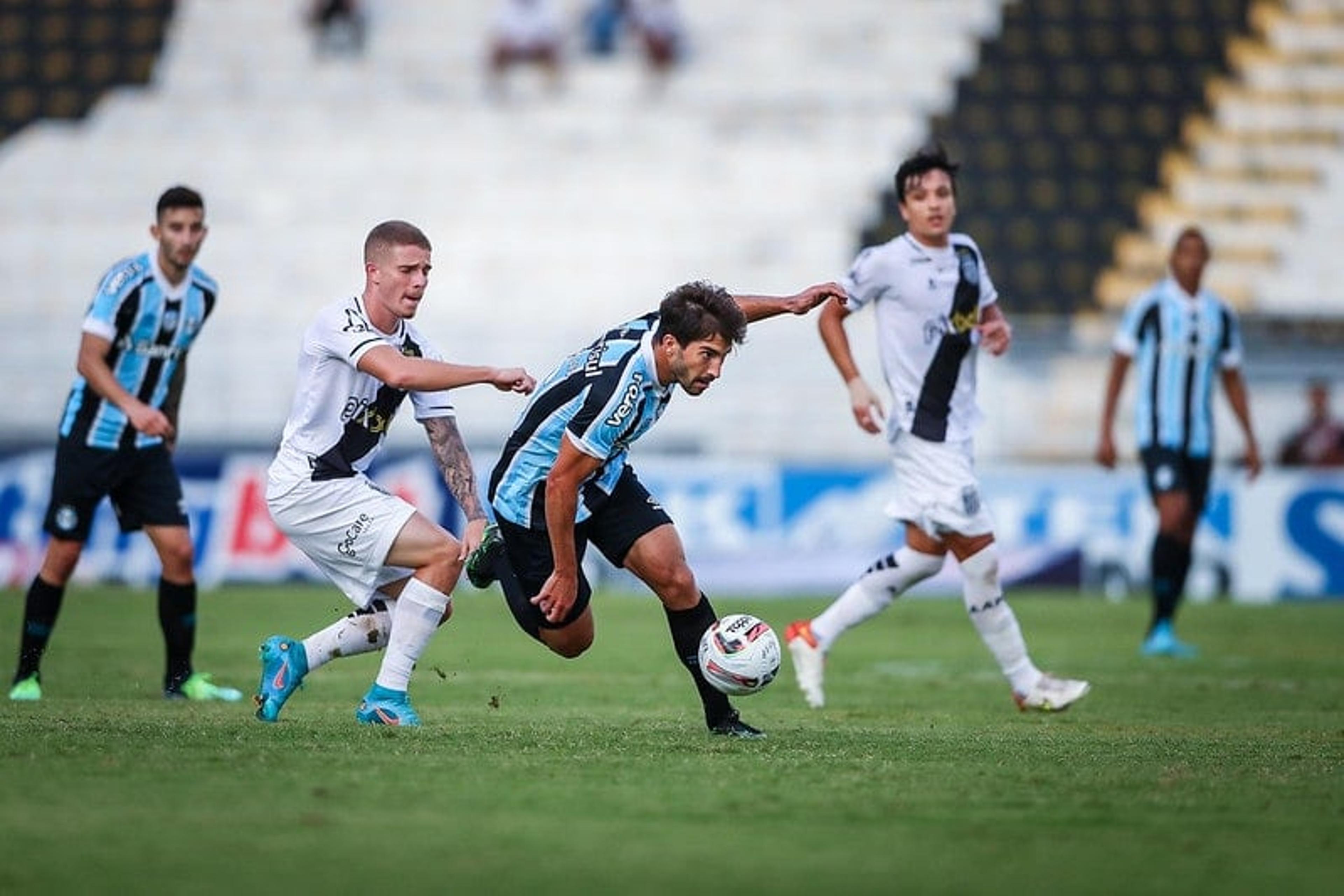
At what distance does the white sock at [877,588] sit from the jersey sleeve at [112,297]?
3.62m

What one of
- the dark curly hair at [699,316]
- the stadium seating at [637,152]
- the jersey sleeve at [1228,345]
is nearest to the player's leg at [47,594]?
the dark curly hair at [699,316]

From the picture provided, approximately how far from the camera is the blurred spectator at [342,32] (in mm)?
28859

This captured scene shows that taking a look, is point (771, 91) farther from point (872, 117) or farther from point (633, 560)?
point (633, 560)

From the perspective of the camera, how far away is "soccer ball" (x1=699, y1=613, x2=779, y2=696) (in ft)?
26.7

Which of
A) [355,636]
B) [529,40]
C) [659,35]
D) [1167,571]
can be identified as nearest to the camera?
[355,636]

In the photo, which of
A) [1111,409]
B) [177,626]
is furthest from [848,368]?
[1111,409]

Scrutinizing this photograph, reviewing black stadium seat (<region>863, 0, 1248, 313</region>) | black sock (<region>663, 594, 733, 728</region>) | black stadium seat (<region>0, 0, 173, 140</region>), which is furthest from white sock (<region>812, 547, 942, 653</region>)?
black stadium seat (<region>0, 0, 173, 140</region>)

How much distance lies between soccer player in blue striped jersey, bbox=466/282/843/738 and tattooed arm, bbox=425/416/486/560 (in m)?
0.27

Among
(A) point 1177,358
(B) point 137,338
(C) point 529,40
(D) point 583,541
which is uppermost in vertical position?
(C) point 529,40

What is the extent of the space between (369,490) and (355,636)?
63 cm

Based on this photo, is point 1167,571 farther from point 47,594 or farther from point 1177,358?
point 47,594

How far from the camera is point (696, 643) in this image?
27.5 ft

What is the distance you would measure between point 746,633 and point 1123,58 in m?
21.5

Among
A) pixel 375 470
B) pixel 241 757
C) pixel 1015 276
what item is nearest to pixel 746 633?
pixel 241 757
